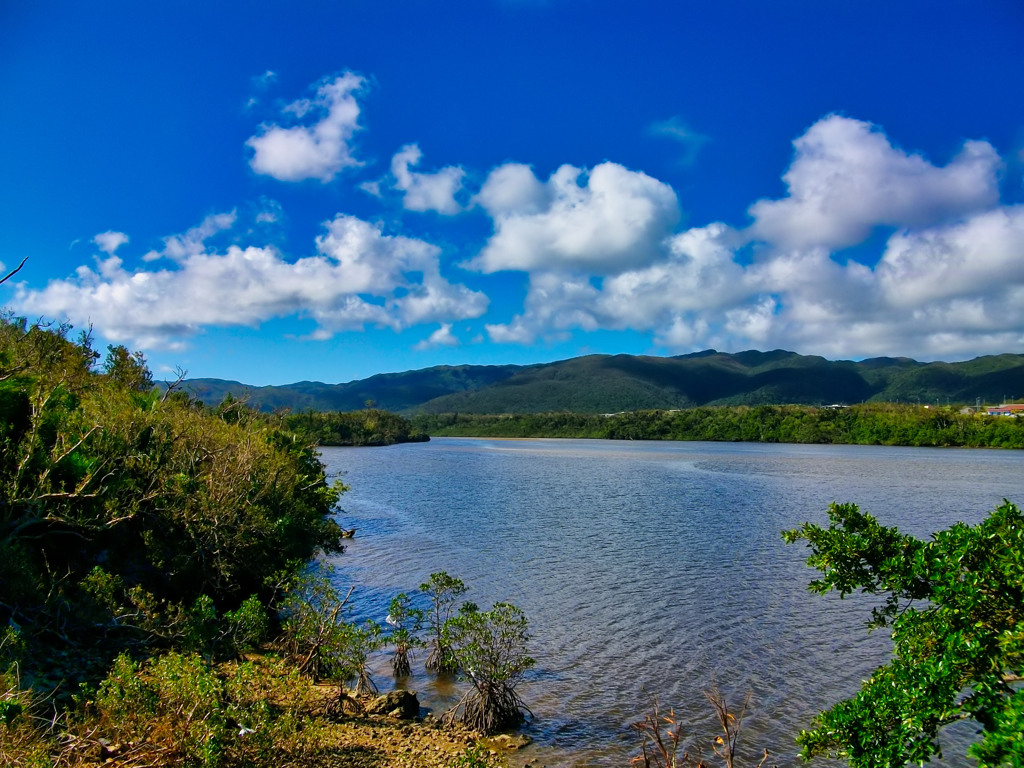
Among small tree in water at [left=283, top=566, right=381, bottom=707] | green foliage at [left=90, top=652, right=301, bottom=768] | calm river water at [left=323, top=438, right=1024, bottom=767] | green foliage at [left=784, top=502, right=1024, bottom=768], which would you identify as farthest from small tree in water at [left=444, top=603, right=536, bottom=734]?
green foliage at [left=784, top=502, right=1024, bottom=768]

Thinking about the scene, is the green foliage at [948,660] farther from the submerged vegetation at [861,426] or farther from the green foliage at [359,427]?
the submerged vegetation at [861,426]

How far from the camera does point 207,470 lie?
74.9 feet

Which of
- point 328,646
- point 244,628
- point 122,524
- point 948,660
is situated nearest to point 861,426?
point 328,646

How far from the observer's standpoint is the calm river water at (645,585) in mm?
16234

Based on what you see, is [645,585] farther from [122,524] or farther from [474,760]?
[122,524]

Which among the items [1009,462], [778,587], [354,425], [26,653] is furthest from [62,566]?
[354,425]

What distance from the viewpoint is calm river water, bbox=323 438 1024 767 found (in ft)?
53.3

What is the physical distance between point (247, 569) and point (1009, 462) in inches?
4329

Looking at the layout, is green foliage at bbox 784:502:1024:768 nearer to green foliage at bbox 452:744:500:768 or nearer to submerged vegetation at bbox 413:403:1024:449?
green foliage at bbox 452:744:500:768

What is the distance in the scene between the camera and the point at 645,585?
91.1 ft

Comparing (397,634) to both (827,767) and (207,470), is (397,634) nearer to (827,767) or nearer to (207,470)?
(207,470)

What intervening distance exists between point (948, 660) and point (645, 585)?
70.9ft

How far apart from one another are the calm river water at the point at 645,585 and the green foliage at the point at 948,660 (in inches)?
290

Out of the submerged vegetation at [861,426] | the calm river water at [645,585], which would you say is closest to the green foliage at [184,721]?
the calm river water at [645,585]
